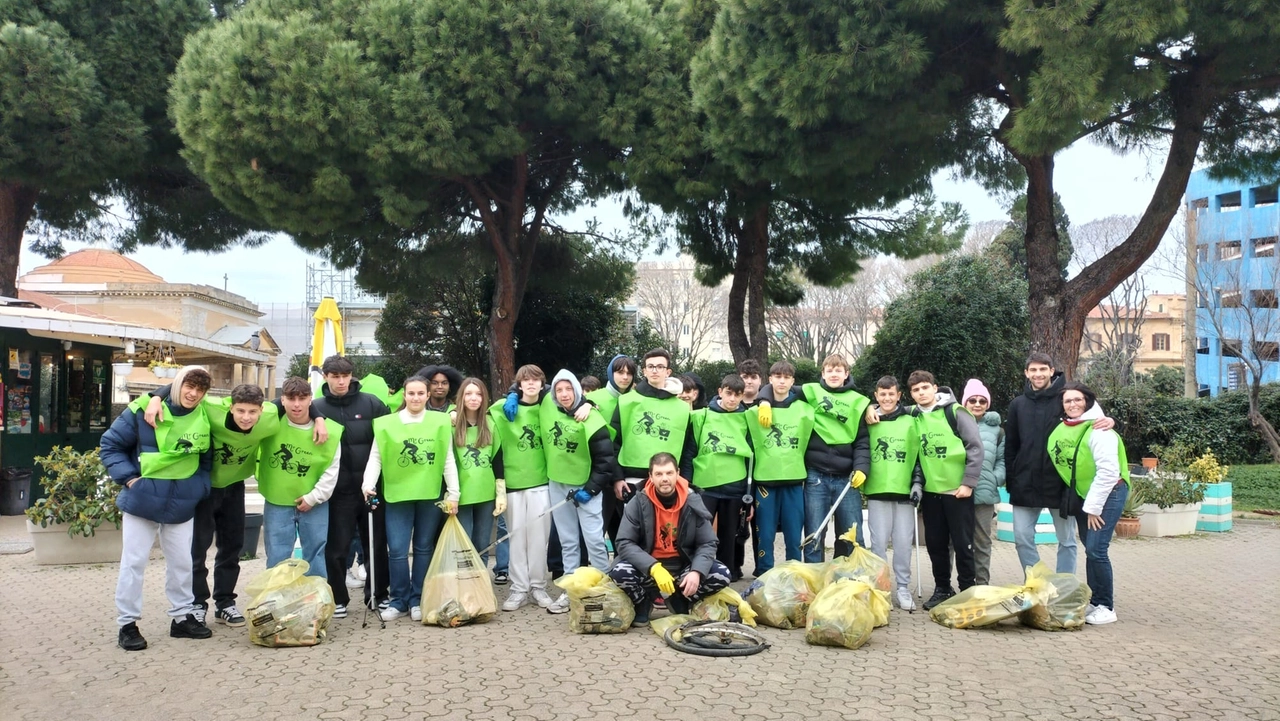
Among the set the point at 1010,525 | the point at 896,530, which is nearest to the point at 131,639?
the point at 896,530

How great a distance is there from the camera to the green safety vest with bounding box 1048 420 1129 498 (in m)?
6.45

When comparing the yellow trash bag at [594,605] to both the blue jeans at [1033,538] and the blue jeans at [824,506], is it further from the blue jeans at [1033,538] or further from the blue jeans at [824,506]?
the blue jeans at [1033,538]

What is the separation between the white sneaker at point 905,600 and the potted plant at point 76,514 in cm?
654

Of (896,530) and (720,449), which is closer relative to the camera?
(896,530)

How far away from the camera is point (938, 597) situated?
7.05 metres

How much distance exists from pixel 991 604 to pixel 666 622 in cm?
206

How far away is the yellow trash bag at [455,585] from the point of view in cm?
633

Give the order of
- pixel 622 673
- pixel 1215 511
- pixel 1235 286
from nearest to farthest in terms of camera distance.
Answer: pixel 622 673, pixel 1215 511, pixel 1235 286

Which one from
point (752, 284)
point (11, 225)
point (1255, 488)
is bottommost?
point (1255, 488)

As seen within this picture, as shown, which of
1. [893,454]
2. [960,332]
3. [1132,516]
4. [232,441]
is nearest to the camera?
[232,441]

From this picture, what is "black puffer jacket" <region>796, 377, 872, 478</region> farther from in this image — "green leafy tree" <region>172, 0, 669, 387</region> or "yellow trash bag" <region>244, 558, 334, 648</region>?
"green leafy tree" <region>172, 0, 669, 387</region>

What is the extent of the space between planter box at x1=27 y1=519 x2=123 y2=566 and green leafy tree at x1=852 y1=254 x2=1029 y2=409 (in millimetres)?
14359

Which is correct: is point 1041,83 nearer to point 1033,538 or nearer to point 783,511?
point 1033,538

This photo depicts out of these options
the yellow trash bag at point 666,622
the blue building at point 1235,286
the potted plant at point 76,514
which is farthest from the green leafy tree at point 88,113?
the blue building at point 1235,286
